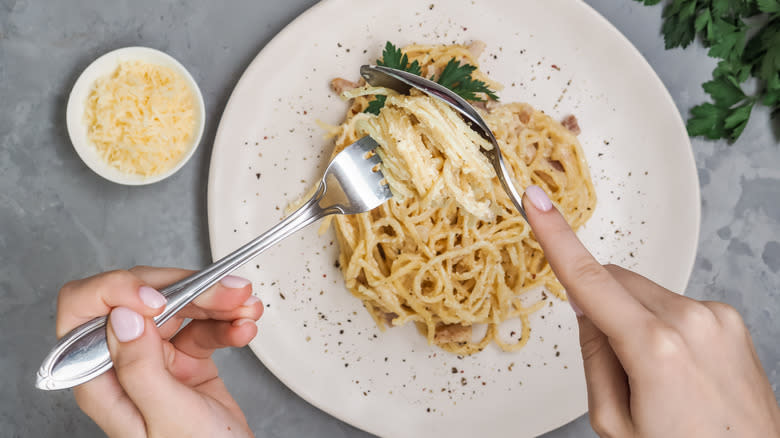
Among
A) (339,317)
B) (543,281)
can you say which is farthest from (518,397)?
(339,317)

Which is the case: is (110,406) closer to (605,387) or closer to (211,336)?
(211,336)

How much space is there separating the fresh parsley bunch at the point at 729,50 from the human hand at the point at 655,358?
66.4 inches

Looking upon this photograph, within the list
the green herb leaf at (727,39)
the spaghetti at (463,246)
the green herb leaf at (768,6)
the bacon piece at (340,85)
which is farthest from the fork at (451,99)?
the green herb leaf at (768,6)

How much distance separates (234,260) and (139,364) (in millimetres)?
401

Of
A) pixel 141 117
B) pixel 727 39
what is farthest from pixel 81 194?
pixel 727 39

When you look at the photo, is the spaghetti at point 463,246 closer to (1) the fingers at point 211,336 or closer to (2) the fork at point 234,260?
(2) the fork at point 234,260

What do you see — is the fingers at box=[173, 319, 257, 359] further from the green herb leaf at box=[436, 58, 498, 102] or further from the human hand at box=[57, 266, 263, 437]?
the green herb leaf at box=[436, 58, 498, 102]

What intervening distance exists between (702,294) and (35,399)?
357 centimetres

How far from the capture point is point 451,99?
5.73 ft

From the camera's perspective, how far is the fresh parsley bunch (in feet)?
9.16

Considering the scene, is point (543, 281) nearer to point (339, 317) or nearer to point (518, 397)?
point (518, 397)

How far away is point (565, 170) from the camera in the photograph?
106 inches

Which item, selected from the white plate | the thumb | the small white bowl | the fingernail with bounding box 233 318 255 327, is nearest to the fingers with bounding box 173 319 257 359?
the fingernail with bounding box 233 318 255 327

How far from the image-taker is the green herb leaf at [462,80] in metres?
2.44
